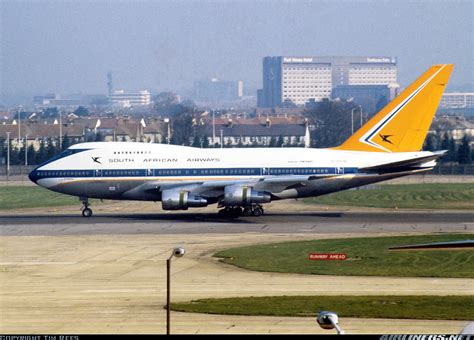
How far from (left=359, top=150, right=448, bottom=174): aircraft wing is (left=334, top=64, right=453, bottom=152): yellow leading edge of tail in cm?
218

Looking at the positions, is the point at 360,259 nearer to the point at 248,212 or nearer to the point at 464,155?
the point at 248,212

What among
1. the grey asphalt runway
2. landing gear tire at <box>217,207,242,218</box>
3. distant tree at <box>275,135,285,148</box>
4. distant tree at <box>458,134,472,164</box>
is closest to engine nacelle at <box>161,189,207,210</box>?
the grey asphalt runway

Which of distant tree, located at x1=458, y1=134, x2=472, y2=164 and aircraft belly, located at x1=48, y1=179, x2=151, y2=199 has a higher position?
aircraft belly, located at x1=48, y1=179, x2=151, y2=199

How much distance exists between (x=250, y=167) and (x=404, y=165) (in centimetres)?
989

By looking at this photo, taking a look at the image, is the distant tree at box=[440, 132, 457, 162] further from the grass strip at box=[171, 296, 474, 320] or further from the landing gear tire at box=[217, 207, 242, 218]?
the grass strip at box=[171, 296, 474, 320]

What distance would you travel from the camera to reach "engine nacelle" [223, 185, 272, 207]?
225ft

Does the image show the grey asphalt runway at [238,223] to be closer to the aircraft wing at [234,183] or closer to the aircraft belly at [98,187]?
the aircraft belly at [98,187]

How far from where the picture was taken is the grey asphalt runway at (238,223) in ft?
211

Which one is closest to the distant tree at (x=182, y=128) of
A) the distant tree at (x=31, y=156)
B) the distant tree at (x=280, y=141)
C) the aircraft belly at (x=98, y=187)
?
the distant tree at (x=280, y=141)

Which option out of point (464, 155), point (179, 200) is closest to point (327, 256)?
point (179, 200)

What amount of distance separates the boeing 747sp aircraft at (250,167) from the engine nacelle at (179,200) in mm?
63

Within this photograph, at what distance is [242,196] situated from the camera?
2699 inches

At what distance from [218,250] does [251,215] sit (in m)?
16.5

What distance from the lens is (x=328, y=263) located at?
50.8m
